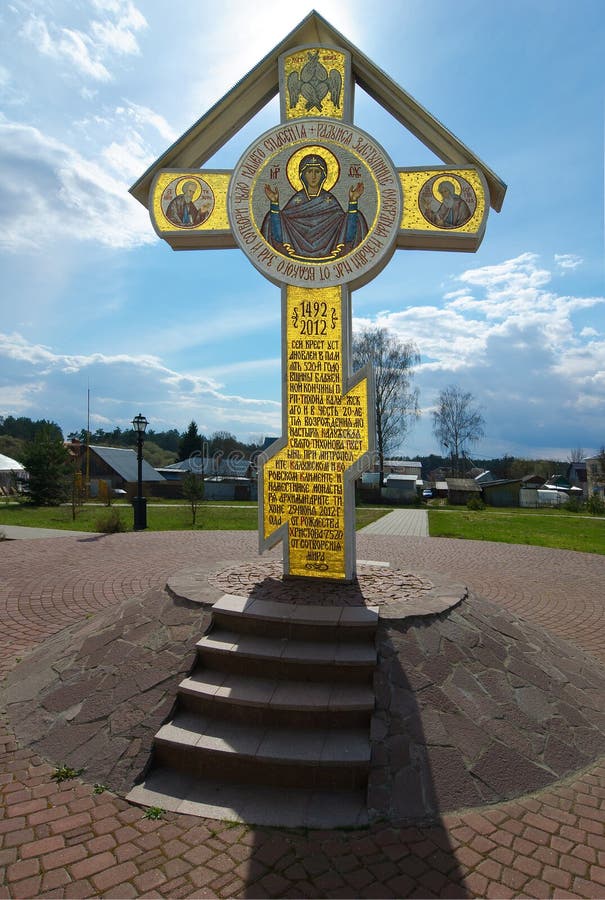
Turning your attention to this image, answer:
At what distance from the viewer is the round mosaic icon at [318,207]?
564 centimetres

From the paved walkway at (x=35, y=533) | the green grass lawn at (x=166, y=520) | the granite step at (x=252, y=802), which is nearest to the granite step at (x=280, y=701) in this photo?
the granite step at (x=252, y=802)

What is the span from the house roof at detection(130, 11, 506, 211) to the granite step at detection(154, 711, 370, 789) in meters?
5.55

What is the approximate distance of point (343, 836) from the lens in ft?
9.93

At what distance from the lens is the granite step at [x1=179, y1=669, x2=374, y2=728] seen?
375 cm

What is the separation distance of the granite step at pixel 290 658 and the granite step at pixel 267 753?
421mm

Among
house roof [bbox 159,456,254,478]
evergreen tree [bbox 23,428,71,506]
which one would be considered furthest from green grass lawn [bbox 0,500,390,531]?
house roof [bbox 159,456,254,478]

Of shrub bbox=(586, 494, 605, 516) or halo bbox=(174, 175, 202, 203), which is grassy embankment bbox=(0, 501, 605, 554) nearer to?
shrub bbox=(586, 494, 605, 516)

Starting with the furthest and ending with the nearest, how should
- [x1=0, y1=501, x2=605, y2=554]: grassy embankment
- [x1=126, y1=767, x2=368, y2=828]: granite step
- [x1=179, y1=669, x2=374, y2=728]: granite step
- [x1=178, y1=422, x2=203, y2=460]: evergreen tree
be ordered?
[x1=178, y1=422, x2=203, y2=460]: evergreen tree → [x1=0, y1=501, x2=605, y2=554]: grassy embankment → [x1=179, y1=669, x2=374, y2=728]: granite step → [x1=126, y1=767, x2=368, y2=828]: granite step

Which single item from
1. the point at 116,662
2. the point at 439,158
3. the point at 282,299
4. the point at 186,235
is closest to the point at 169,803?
the point at 116,662

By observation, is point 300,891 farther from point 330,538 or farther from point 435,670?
point 330,538

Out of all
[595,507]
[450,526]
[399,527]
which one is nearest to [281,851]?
[399,527]

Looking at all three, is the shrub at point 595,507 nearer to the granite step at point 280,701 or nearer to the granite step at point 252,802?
the granite step at point 280,701

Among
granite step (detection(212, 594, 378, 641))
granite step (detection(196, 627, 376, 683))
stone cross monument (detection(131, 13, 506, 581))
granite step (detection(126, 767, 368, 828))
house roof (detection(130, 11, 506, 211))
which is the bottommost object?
granite step (detection(126, 767, 368, 828))

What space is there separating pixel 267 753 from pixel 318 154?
5612mm
